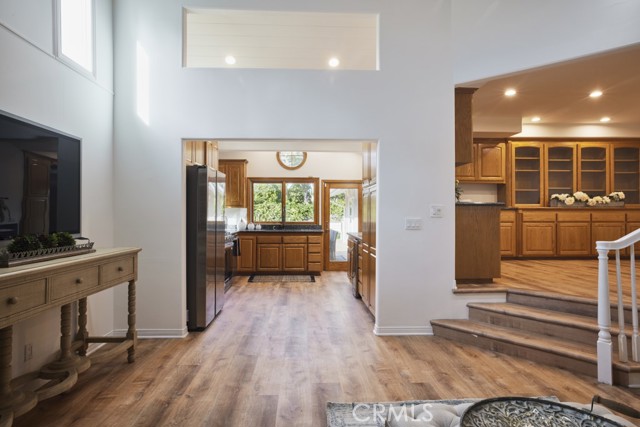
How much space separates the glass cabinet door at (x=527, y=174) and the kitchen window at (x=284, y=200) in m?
3.91

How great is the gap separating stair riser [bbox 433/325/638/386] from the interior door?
13.9 ft

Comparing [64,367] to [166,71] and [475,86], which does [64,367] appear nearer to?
[166,71]

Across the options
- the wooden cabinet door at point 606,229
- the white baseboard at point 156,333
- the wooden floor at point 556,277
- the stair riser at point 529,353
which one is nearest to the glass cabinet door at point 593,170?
the wooden cabinet door at point 606,229

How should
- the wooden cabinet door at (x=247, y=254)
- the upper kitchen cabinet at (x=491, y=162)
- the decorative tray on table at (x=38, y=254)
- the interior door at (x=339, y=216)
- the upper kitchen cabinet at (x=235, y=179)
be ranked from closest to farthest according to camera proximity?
1. the decorative tray on table at (x=38, y=254)
2. the upper kitchen cabinet at (x=491, y=162)
3. the wooden cabinet door at (x=247, y=254)
4. the upper kitchen cabinet at (x=235, y=179)
5. the interior door at (x=339, y=216)

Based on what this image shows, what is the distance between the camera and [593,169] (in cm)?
643

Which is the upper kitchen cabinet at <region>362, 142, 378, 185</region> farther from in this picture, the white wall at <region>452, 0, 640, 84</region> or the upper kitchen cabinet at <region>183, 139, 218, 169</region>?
the upper kitchen cabinet at <region>183, 139, 218, 169</region>

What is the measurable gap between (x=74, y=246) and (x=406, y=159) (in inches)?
118

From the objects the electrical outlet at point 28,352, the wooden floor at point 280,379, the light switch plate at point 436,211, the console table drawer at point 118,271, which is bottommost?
the wooden floor at point 280,379

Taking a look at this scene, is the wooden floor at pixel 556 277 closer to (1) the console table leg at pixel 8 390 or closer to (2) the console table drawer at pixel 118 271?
(2) the console table drawer at pixel 118 271

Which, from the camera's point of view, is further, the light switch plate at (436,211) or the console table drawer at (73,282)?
the light switch plate at (436,211)

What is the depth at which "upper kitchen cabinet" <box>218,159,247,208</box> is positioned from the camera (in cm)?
741

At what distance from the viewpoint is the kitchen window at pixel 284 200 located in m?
7.73

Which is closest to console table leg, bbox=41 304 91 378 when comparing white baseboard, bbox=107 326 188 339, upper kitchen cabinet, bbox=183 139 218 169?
white baseboard, bbox=107 326 188 339

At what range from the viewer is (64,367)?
243 centimetres
